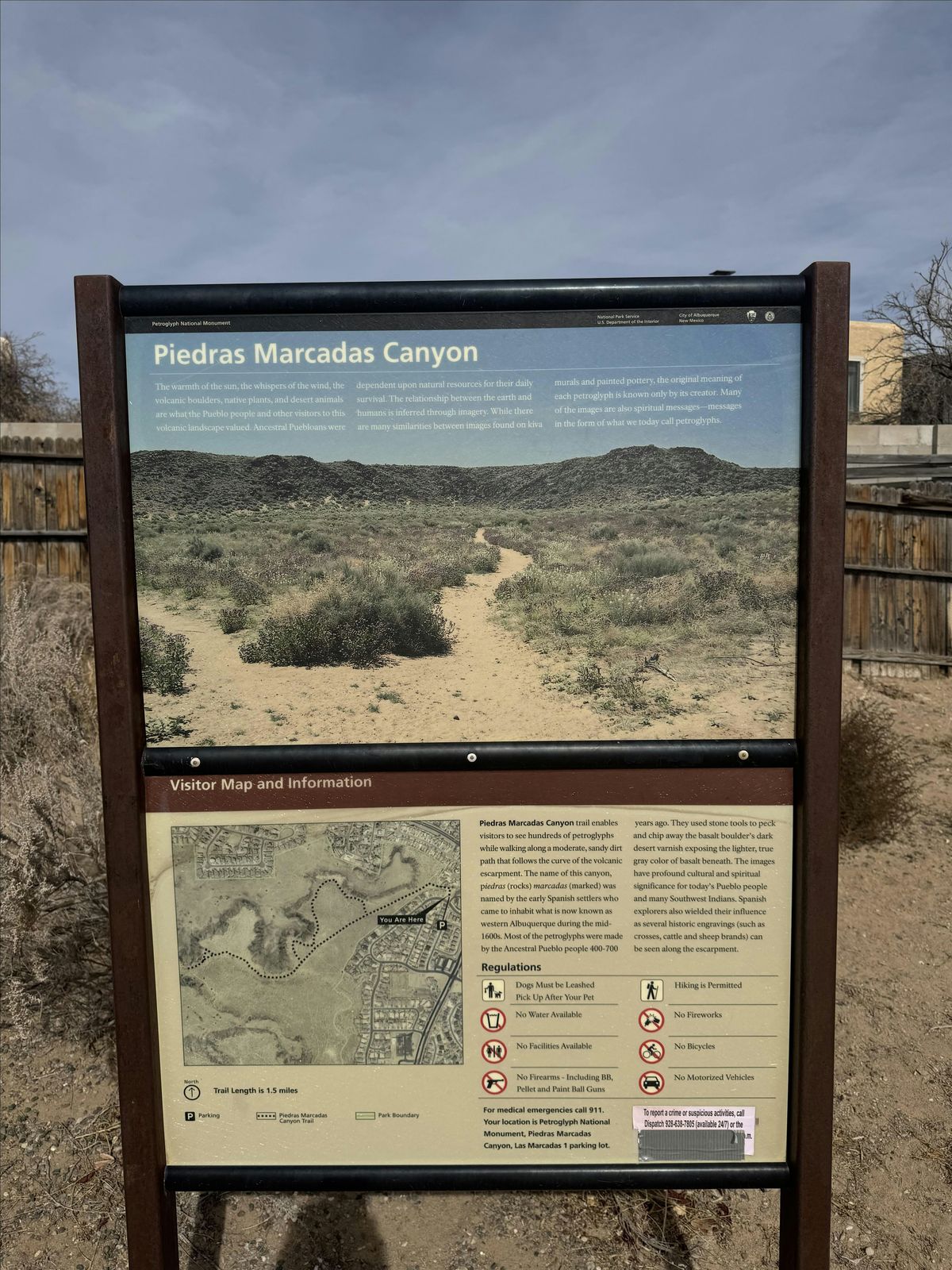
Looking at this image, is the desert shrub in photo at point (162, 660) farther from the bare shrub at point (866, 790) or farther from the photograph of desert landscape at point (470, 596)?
the bare shrub at point (866, 790)

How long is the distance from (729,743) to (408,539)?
0.84m

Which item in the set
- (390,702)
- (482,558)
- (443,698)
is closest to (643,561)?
(482,558)

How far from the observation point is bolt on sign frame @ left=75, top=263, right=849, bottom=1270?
1700 mm

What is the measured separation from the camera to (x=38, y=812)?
152 inches

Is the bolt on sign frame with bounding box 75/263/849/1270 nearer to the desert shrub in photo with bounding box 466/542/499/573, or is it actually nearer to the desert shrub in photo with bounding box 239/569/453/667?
the desert shrub in photo with bounding box 239/569/453/667

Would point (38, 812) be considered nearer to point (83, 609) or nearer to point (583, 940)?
point (583, 940)

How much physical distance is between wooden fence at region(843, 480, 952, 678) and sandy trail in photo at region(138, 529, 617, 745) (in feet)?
29.9

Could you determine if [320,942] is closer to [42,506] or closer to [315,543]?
[315,543]

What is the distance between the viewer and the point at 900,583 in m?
9.81

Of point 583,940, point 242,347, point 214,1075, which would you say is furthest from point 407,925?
point 242,347

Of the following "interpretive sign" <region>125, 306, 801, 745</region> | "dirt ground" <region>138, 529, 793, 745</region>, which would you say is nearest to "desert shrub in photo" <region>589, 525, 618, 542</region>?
"interpretive sign" <region>125, 306, 801, 745</region>

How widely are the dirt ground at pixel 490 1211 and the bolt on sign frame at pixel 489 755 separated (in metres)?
1.19

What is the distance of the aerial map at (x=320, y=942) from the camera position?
180 cm

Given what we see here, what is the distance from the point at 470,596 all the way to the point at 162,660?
71 centimetres
